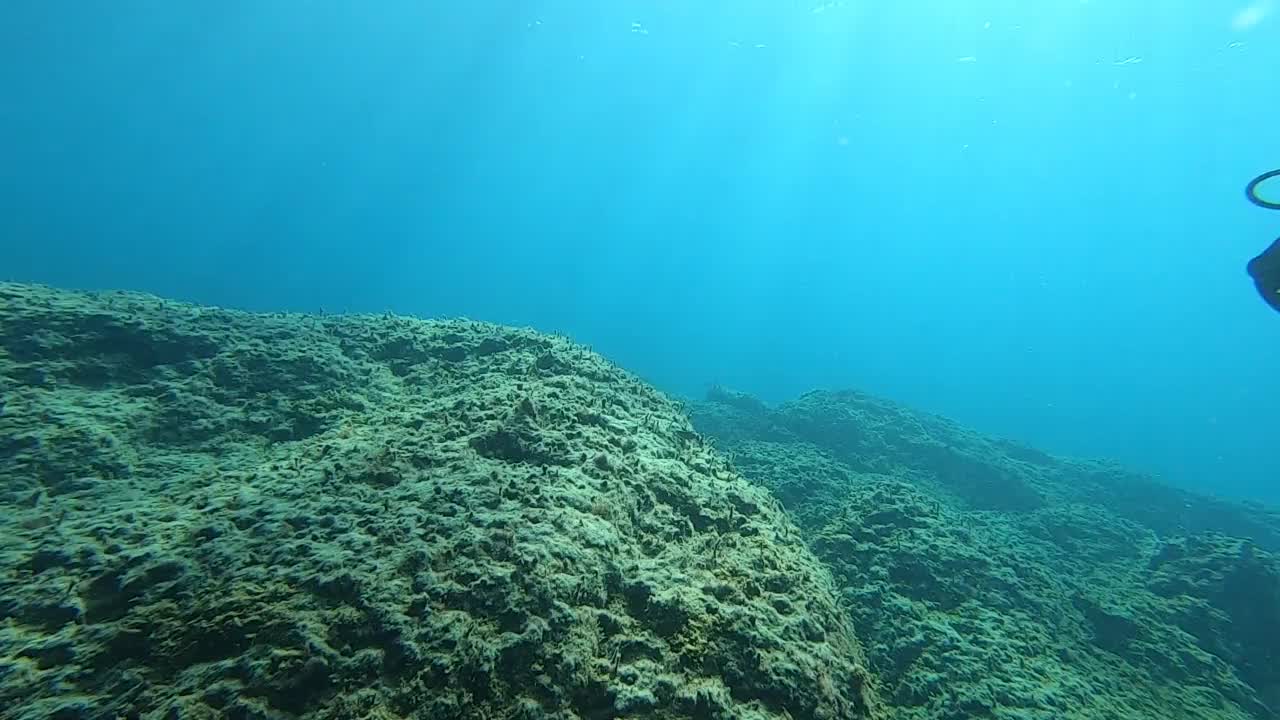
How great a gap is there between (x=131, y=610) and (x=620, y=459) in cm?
276

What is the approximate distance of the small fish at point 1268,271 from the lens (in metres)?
4.86

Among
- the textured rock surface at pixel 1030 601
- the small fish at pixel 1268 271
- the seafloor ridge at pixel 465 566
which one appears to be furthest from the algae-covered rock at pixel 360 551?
the small fish at pixel 1268 271

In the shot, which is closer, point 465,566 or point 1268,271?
point 465,566

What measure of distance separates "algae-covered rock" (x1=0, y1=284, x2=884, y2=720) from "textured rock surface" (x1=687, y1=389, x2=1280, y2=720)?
2.02 meters

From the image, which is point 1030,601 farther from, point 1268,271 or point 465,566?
point 465,566

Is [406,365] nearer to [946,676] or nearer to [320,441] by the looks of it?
[320,441]

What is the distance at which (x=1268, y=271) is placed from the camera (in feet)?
16.1

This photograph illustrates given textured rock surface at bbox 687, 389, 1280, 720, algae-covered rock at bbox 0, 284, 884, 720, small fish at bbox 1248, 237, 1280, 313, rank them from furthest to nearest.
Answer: textured rock surface at bbox 687, 389, 1280, 720
small fish at bbox 1248, 237, 1280, 313
algae-covered rock at bbox 0, 284, 884, 720

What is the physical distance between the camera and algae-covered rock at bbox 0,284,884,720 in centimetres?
224

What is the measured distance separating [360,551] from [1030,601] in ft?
23.3

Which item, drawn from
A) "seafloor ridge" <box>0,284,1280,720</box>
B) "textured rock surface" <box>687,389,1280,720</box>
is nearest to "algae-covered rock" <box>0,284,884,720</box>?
"seafloor ridge" <box>0,284,1280,720</box>

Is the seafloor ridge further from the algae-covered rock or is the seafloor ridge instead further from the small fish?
the small fish

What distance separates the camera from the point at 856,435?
13.8 metres

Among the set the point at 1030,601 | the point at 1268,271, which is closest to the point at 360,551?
the point at 1030,601
